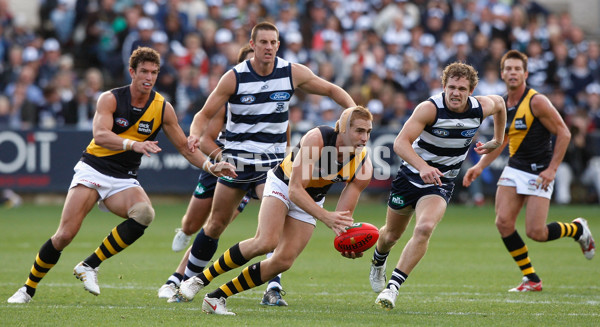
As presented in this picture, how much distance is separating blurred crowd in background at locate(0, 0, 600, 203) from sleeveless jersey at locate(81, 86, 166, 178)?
958 cm

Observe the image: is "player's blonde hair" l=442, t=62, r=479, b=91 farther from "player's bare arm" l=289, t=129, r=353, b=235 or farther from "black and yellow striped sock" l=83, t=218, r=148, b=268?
"black and yellow striped sock" l=83, t=218, r=148, b=268

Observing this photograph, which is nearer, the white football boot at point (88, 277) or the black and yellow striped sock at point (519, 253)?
the white football boot at point (88, 277)

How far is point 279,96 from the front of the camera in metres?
8.71

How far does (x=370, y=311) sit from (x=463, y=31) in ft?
50.4

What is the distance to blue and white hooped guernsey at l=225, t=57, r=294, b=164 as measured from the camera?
340 inches

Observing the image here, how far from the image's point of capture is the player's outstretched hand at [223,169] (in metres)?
8.02

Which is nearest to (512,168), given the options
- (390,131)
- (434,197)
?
(434,197)

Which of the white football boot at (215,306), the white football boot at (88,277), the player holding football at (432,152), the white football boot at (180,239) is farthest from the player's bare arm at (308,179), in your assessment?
the white football boot at (180,239)

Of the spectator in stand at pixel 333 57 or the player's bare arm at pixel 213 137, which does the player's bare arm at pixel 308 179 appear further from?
the spectator in stand at pixel 333 57

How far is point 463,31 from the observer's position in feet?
72.7

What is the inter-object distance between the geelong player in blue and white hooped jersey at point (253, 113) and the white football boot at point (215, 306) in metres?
1.11

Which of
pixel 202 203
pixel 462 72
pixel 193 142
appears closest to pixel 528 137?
pixel 462 72

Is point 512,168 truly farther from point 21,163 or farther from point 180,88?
point 21,163

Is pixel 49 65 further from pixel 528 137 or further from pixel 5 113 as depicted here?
pixel 528 137
